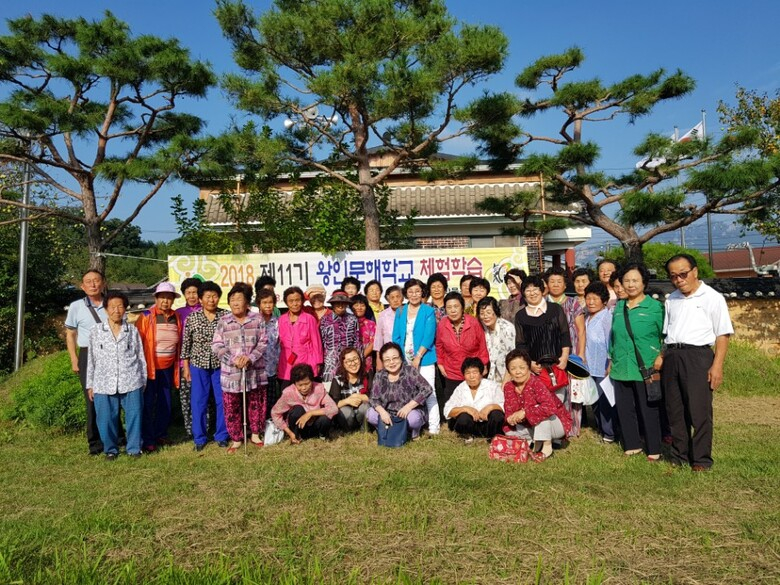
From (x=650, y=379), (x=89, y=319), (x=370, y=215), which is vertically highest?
(x=370, y=215)

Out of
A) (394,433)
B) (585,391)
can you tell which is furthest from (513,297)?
(394,433)

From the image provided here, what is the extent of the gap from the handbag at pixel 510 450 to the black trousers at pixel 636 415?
0.81 metres

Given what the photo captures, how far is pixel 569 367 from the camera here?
5.12 m

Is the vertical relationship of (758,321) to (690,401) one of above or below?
above

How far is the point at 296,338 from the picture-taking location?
18.2 feet

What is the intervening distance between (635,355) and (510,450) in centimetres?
122

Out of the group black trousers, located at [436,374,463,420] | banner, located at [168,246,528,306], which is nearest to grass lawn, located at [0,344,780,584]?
black trousers, located at [436,374,463,420]

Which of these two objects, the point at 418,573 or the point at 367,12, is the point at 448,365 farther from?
the point at 367,12

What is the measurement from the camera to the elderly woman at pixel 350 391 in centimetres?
547

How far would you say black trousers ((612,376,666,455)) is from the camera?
447cm

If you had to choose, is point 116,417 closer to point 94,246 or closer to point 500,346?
point 500,346

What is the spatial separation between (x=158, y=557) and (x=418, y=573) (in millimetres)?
1324

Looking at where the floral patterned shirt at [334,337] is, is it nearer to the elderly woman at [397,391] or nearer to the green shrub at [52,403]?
the elderly woman at [397,391]

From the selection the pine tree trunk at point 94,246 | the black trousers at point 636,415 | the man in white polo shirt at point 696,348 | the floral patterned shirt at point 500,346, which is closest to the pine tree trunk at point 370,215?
the floral patterned shirt at point 500,346
